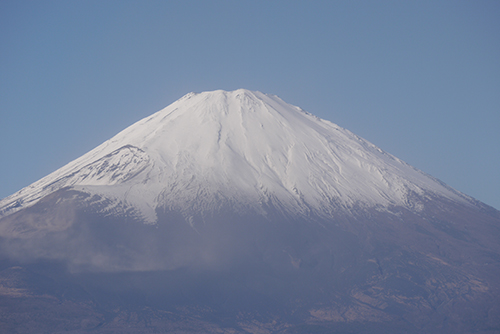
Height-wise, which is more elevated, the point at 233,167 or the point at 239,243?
the point at 233,167

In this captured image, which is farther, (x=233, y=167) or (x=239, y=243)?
(x=233, y=167)

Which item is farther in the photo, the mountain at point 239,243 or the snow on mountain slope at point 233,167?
the snow on mountain slope at point 233,167

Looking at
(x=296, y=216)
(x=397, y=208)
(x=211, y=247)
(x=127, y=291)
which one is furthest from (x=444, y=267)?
(x=127, y=291)

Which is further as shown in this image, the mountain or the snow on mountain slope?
the snow on mountain slope
